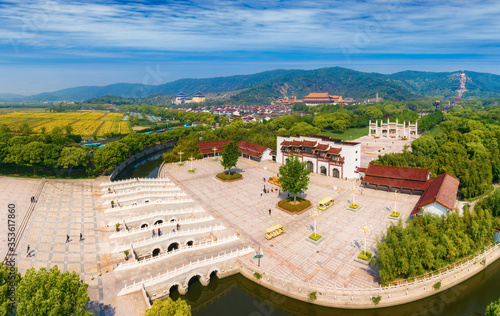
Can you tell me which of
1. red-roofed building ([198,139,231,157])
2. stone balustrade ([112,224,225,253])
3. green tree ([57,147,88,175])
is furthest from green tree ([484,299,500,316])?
green tree ([57,147,88,175])

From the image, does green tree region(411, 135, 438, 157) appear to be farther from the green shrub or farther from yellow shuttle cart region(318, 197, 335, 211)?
the green shrub

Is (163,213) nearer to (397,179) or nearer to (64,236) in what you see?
(64,236)

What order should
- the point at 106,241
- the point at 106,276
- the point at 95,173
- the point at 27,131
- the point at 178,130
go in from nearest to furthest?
the point at 106,276, the point at 106,241, the point at 95,173, the point at 27,131, the point at 178,130

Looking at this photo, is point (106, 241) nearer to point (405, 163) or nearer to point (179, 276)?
point (179, 276)

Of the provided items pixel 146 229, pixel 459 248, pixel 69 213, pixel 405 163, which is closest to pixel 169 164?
pixel 69 213

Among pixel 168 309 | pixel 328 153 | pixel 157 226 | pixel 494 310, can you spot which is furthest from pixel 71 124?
pixel 494 310

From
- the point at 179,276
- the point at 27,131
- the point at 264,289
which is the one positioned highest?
the point at 27,131

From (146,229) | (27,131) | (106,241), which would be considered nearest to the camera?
(106,241)
